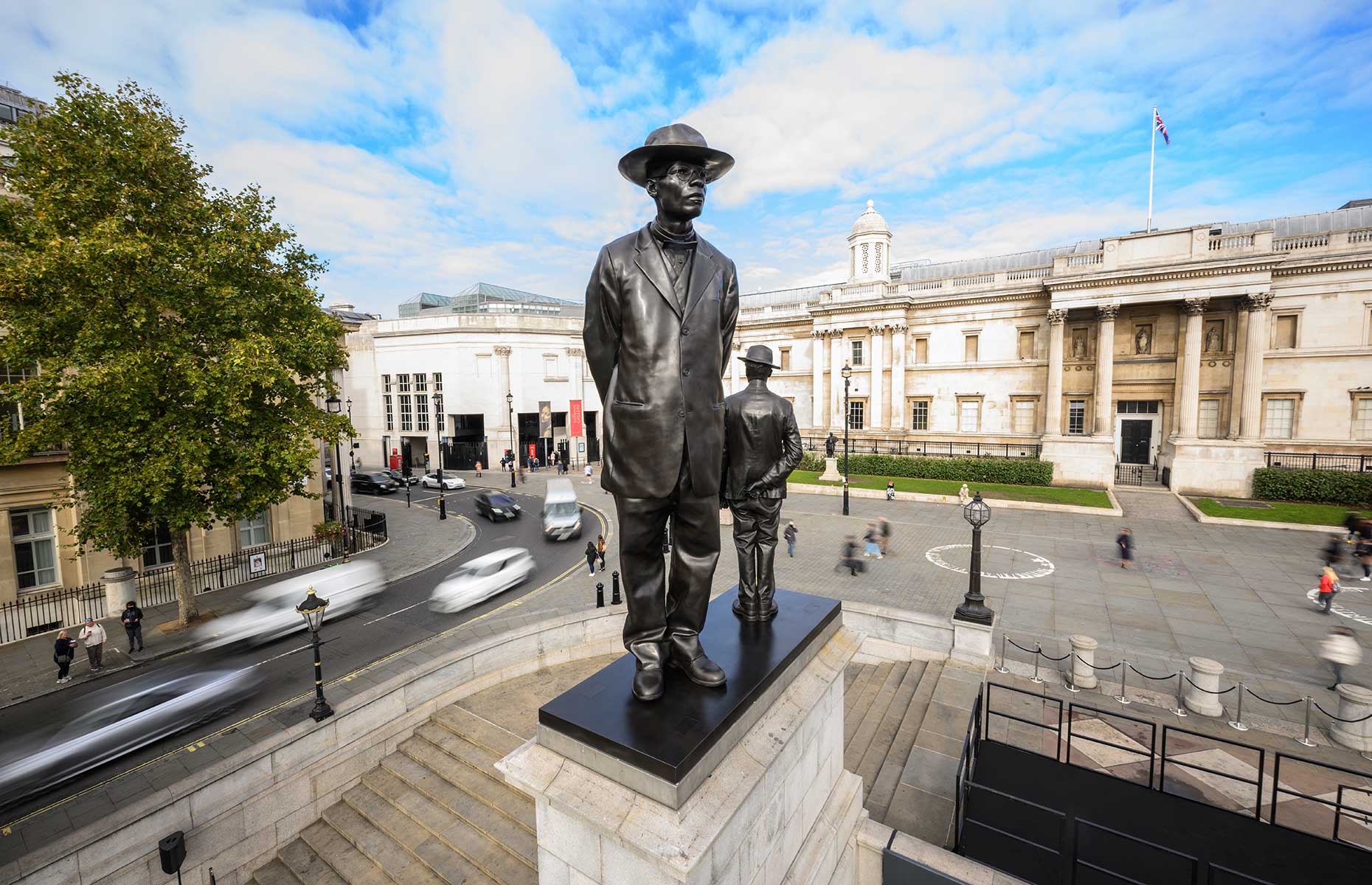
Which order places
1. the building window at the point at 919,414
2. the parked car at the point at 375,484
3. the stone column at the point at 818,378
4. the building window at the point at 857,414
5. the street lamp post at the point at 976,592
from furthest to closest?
the stone column at the point at 818,378 < the building window at the point at 857,414 < the building window at the point at 919,414 < the parked car at the point at 375,484 < the street lamp post at the point at 976,592

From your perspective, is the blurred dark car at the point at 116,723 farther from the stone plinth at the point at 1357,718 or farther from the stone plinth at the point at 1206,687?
the stone plinth at the point at 1357,718

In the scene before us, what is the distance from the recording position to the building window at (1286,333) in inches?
1127

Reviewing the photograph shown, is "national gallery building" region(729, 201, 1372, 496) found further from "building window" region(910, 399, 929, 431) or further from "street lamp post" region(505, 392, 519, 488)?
"street lamp post" region(505, 392, 519, 488)

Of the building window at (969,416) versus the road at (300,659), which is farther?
the building window at (969,416)

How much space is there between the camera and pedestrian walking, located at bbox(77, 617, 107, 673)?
457 inches

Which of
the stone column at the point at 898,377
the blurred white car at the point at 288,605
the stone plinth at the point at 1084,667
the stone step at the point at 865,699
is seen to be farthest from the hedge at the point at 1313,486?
the blurred white car at the point at 288,605

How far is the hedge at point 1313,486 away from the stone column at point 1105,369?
6.56 m

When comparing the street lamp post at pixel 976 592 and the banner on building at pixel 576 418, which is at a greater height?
the banner on building at pixel 576 418

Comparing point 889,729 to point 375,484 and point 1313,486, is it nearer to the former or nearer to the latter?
point 1313,486

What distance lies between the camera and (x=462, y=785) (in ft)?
22.1

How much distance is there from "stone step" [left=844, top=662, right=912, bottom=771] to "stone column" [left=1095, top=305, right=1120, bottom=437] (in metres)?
29.5

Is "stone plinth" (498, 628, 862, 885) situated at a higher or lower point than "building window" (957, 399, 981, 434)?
lower

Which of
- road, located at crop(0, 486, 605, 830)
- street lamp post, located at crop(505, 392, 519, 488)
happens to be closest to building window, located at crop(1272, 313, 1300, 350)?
road, located at crop(0, 486, 605, 830)

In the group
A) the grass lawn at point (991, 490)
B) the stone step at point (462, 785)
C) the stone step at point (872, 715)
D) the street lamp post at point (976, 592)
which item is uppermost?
the street lamp post at point (976, 592)
